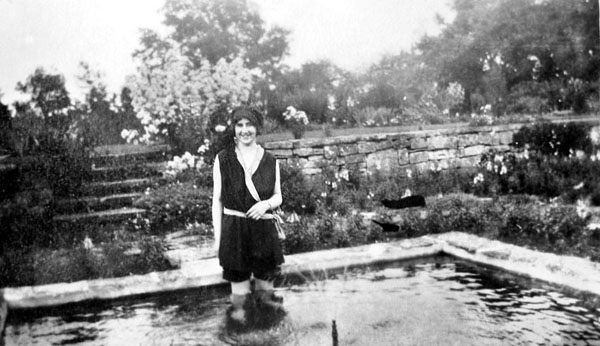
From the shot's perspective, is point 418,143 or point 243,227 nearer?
point 243,227

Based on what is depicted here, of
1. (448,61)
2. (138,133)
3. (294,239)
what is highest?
(448,61)

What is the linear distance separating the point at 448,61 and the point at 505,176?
120 inches

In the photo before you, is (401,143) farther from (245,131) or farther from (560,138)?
(245,131)

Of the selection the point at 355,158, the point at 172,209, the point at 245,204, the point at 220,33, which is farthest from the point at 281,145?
the point at 245,204

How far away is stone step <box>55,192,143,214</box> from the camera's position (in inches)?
218

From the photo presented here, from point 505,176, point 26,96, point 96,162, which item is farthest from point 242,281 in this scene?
point 505,176

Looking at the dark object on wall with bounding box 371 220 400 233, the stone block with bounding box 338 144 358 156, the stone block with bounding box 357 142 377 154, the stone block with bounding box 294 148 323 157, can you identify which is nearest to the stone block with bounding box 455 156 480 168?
the stone block with bounding box 357 142 377 154

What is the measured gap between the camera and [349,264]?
14.7 ft

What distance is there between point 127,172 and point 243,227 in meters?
3.64

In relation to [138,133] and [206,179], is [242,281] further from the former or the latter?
[138,133]

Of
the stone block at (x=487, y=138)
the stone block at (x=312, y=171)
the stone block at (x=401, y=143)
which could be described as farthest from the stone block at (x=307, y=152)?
the stone block at (x=487, y=138)

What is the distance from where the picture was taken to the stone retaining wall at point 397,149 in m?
7.10

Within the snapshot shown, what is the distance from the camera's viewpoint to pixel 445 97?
9.50 m

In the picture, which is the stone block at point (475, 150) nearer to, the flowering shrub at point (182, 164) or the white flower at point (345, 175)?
the white flower at point (345, 175)
